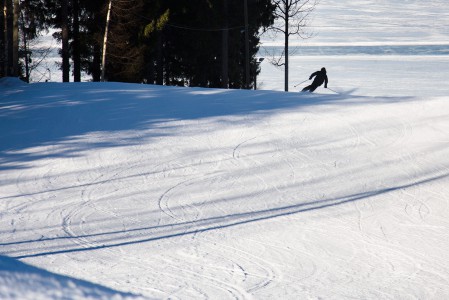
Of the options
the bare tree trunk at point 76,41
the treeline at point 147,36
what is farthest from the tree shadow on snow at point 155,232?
the bare tree trunk at point 76,41

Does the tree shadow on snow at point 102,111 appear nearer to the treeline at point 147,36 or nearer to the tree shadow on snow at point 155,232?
the tree shadow on snow at point 155,232

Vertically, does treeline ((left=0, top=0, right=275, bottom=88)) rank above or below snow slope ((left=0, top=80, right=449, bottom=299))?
above

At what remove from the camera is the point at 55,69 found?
162 feet

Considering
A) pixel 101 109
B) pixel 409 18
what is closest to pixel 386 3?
pixel 409 18

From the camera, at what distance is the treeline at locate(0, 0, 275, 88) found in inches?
1138

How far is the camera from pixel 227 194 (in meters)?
10.1

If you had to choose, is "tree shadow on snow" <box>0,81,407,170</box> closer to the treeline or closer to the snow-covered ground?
the snow-covered ground

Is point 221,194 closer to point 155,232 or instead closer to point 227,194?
point 227,194

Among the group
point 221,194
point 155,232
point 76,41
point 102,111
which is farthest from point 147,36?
point 155,232

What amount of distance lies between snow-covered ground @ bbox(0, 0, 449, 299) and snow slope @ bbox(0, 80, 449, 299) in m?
0.03

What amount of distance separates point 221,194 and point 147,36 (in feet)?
72.7

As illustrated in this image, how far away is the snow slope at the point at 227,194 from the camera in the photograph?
656 cm

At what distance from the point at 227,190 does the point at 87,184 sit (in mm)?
2255

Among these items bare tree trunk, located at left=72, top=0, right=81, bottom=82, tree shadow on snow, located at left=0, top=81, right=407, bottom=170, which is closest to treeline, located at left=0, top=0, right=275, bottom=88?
bare tree trunk, located at left=72, top=0, right=81, bottom=82
